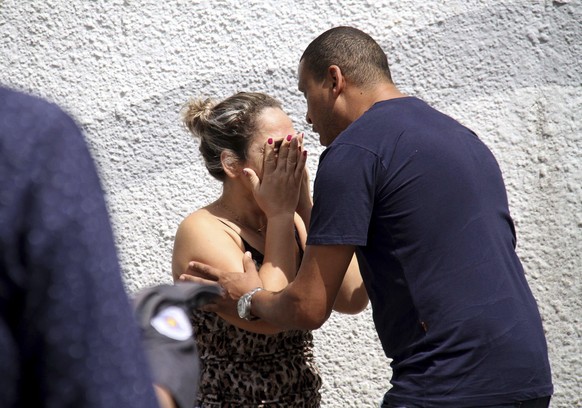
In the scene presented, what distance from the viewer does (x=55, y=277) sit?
0.81 meters

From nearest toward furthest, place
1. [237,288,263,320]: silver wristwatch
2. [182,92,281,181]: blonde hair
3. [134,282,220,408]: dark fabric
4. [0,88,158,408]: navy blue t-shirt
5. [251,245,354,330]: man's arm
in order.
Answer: [0,88,158,408]: navy blue t-shirt → [134,282,220,408]: dark fabric → [251,245,354,330]: man's arm → [237,288,263,320]: silver wristwatch → [182,92,281,181]: blonde hair

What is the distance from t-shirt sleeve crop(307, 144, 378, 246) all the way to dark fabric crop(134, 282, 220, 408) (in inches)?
48.2

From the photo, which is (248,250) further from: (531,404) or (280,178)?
(531,404)

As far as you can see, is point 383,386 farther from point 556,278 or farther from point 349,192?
point 349,192

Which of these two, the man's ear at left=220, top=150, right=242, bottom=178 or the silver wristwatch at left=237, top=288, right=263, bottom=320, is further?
the man's ear at left=220, top=150, right=242, bottom=178

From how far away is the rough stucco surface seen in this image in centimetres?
373

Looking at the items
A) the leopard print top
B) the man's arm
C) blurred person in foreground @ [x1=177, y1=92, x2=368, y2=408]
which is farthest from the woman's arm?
the man's arm

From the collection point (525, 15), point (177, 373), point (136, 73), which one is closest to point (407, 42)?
point (525, 15)

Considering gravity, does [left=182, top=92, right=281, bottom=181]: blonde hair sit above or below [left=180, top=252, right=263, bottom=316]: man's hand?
above

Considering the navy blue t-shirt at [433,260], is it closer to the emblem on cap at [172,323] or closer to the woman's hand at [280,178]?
the woman's hand at [280,178]

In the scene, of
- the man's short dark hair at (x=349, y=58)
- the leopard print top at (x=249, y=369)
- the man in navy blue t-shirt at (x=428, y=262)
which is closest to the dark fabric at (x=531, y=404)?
the man in navy blue t-shirt at (x=428, y=262)

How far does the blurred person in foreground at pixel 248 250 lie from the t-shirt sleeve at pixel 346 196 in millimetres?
471

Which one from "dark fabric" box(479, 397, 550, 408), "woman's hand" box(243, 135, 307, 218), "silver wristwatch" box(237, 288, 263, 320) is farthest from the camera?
"woman's hand" box(243, 135, 307, 218)

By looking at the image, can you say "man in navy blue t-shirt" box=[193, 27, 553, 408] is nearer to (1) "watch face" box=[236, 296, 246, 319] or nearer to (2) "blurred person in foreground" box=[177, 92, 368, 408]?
(1) "watch face" box=[236, 296, 246, 319]
